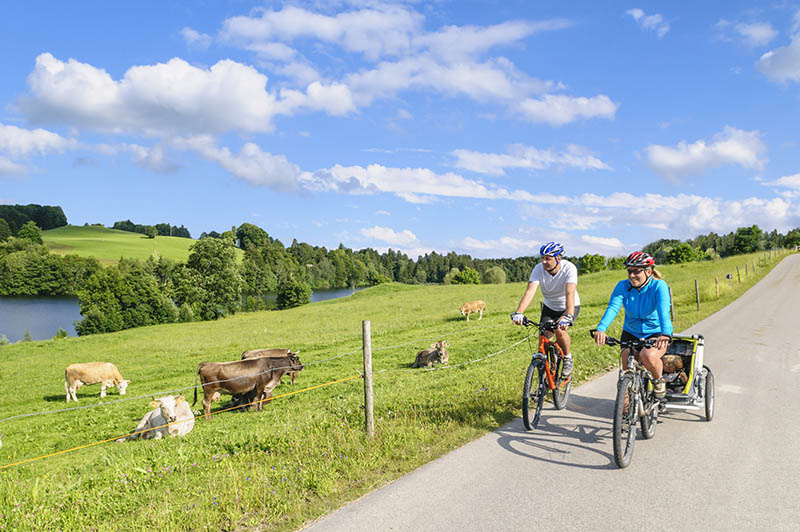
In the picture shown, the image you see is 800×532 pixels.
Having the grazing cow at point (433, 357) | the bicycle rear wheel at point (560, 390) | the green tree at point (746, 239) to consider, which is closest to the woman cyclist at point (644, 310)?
the bicycle rear wheel at point (560, 390)

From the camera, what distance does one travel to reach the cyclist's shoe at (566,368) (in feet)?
23.2

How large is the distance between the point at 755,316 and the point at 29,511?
2337 cm

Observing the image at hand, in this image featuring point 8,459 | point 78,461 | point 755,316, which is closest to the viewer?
point 78,461

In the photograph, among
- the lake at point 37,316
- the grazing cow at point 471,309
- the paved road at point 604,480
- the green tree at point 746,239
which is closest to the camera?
the paved road at point 604,480

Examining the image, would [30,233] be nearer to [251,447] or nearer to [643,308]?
[251,447]

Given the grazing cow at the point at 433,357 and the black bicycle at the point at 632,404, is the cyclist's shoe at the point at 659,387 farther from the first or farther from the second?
the grazing cow at the point at 433,357

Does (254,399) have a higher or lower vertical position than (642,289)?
lower

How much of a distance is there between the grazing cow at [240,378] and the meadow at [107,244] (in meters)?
116

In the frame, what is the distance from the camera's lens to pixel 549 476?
16.0 feet

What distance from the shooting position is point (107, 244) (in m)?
135

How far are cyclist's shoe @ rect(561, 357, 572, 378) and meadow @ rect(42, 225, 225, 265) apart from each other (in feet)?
406

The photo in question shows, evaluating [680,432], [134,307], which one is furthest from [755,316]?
[134,307]

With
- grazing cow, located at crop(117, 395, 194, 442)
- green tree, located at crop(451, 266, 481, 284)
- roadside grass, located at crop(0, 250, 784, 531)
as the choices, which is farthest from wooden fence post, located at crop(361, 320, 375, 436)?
green tree, located at crop(451, 266, 481, 284)

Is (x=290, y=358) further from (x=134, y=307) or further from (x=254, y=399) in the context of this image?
(x=134, y=307)
